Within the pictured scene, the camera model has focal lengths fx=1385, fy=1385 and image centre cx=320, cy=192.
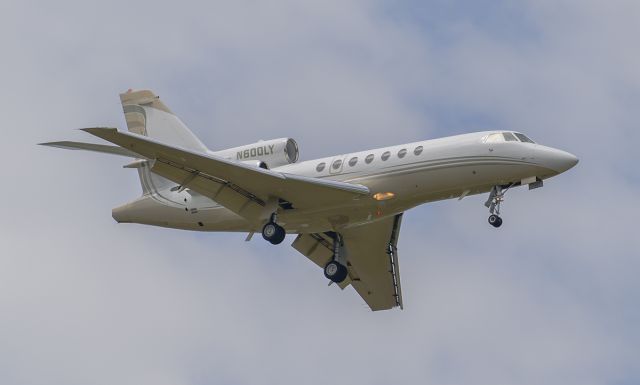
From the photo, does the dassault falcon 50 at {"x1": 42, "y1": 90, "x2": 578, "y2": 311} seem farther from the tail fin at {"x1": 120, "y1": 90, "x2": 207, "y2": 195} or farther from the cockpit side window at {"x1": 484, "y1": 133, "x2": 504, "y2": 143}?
the tail fin at {"x1": 120, "y1": 90, "x2": 207, "y2": 195}

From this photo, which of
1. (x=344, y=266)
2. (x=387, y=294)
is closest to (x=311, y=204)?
(x=344, y=266)

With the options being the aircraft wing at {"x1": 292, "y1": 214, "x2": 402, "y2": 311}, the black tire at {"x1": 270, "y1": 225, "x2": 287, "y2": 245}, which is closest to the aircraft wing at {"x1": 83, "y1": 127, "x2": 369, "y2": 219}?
the black tire at {"x1": 270, "y1": 225, "x2": 287, "y2": 245}

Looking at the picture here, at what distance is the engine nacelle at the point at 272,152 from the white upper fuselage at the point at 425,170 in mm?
540

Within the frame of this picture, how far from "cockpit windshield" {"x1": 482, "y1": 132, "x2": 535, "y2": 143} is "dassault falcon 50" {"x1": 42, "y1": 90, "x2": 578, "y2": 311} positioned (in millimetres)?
27

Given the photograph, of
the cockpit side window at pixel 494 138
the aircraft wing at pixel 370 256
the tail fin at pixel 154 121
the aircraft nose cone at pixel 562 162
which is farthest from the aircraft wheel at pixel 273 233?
the aircraft nose cone at pixel 562 162

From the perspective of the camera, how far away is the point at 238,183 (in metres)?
38.6

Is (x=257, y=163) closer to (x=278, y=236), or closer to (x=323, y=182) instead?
(x=278, y=236)

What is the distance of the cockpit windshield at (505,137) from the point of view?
37.4 metres

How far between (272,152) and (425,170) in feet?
16.7

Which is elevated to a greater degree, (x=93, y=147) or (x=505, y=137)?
(x=505, y=137)

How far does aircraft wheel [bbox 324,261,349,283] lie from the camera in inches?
1665

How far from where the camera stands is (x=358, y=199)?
37938 mm

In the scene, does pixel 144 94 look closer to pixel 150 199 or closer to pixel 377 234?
pixel 150 199

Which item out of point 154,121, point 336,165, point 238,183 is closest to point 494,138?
point 336,165
